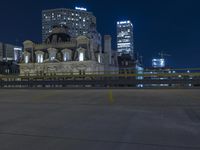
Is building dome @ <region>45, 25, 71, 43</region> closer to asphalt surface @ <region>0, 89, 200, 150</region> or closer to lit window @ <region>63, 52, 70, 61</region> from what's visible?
lit window @ <region>63, 52, 70, 61</region>

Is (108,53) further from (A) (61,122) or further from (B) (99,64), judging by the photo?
(A) (61,122)

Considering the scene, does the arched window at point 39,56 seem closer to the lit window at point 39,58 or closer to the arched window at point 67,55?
the lit window at point 39,58

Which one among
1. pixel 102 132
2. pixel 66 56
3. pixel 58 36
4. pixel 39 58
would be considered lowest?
pixel 102 132

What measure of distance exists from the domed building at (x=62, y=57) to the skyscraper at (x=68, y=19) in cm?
13118

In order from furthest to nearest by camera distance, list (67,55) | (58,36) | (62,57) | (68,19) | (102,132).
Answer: (68,19) < (58,36) < (62,57) < (67,55) < (102,132)

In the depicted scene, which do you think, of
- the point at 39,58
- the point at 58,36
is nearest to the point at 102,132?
the point at 39,58

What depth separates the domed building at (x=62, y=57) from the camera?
44625 millimetres

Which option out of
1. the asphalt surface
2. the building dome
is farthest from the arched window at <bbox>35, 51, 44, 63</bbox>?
the asphalt surface

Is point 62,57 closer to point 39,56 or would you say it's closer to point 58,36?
point 39,56

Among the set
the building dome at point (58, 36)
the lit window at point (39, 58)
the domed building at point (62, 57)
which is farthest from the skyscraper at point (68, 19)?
the lit window at point (39, 58)

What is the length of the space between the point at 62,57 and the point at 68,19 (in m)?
140

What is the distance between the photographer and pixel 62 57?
153ft

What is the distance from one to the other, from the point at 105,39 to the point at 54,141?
167 ft

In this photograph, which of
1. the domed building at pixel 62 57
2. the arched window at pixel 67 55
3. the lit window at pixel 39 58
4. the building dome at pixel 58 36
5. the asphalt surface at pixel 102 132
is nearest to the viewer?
the asphalt surface at pixel 102 132
